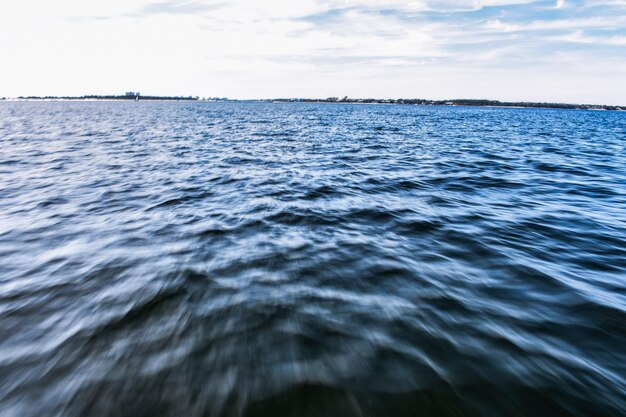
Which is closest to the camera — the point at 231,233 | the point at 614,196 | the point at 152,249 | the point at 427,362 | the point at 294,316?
the point at 427,362

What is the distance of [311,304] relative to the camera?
14.6 ft

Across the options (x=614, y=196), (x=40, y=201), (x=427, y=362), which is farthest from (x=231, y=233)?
(x=614, y=196)

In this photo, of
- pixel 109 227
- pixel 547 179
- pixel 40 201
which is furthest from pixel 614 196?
pixel 40 201

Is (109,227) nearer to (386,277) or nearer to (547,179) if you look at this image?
(386,277)

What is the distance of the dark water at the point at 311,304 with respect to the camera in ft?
9.88

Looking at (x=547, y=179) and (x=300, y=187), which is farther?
(x=547, y=179)

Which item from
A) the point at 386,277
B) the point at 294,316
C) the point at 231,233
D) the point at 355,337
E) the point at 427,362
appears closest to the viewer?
the point at 427,362

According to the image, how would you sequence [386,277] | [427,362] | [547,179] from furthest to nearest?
[547,179]
[386,277]
[427,362]

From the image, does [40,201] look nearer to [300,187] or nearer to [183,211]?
[183,211]

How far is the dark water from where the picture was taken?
119 inches

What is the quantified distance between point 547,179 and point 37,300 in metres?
16.1

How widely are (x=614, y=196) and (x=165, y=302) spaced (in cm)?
1370

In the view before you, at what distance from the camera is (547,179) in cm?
1251

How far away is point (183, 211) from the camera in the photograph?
27.5 ft
